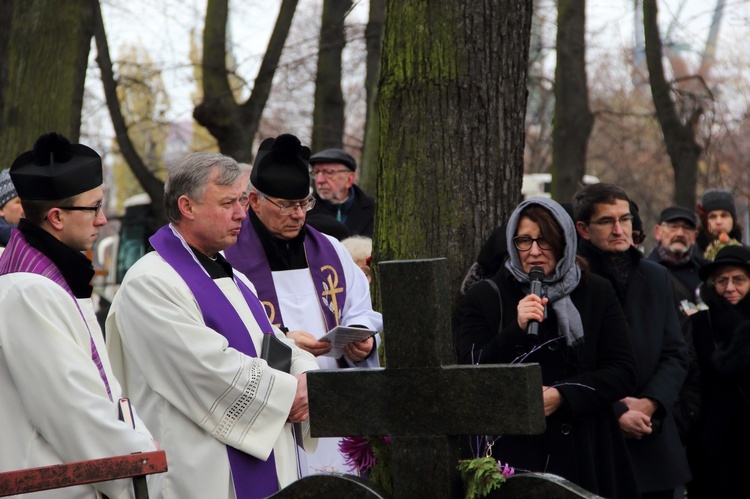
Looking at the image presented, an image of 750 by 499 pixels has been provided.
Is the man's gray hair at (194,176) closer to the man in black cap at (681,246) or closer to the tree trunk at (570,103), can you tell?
the man in black cap at (681,246)

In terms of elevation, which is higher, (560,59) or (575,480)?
(560,59)

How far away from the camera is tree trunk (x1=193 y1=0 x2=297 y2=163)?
46.3 ft

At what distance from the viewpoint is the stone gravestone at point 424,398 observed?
3.21 metres

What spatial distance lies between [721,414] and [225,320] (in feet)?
11.5

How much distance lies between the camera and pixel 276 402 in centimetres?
436

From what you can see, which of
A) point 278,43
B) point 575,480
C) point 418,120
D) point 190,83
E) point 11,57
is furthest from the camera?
point 190,83

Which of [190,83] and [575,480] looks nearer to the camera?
[575,480]

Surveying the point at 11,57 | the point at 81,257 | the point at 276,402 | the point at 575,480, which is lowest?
the point at 575,480

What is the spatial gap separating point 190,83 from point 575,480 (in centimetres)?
1292

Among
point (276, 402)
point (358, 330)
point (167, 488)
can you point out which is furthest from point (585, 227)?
point (167, 488)

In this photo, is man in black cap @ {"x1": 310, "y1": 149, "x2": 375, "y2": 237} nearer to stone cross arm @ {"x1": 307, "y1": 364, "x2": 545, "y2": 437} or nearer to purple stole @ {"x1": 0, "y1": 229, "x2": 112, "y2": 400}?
purple stole @ {"x1": 0, "y1": 229, "x2": 112, "y2": 400}

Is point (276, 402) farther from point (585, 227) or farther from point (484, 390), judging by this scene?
point (585, 227)

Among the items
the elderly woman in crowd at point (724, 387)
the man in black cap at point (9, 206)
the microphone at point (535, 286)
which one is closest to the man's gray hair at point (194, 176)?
the microphone at point (535, 286)

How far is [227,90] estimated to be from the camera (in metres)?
14.5
